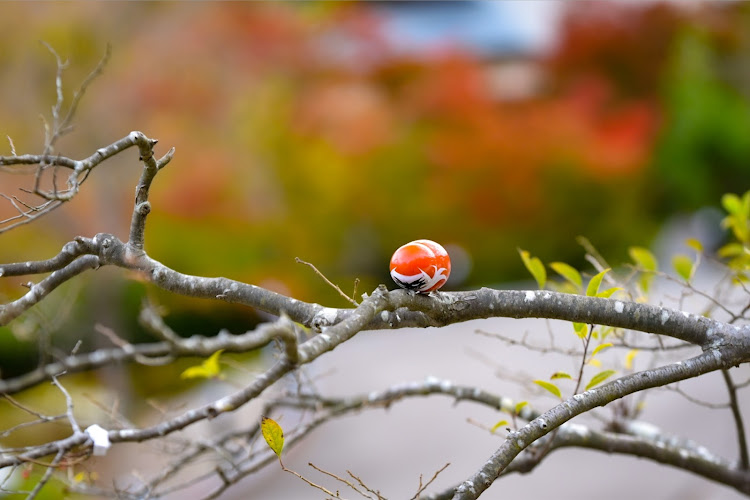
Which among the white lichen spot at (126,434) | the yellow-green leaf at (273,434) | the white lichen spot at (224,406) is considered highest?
the white lichen spot at (126,434)

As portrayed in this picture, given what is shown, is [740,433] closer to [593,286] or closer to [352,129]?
[593,286]

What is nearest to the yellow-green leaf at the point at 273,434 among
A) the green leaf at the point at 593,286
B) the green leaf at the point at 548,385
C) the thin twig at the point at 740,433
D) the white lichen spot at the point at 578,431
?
the green leaf at the point at 548,385

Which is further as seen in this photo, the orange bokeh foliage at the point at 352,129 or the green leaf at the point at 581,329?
the orange bokeh foliage at the point at 352,129

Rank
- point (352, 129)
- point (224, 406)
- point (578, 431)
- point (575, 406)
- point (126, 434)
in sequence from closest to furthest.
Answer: point (224, 406) < point (575, 406) < point (126, 434) < point (578, 431) < point (352, 129)

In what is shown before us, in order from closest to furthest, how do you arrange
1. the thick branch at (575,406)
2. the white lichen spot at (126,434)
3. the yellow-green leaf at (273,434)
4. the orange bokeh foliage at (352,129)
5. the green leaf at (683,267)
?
the thick branch at (575,406) → the yellow-green leaf at (273,434) → the white lichen spot at (126,434) → the green leaf at (683,267) → the orange bokeh foliage at (352,129)

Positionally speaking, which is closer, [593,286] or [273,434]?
[273,434]

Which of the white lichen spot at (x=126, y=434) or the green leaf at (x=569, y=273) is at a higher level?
the green leaf at (x=569, y=273)

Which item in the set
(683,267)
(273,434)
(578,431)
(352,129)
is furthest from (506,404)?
(352,129)

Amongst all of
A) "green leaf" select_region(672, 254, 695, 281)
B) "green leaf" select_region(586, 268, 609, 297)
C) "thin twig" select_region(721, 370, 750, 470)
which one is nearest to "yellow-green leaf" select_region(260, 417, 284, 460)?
"green leaf" select_region(586, 268, 609, 297)

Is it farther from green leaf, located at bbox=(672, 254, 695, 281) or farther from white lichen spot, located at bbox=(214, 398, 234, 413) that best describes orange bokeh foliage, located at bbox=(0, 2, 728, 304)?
white lichen spot, located at bbox=(214, 398, 234, 413)

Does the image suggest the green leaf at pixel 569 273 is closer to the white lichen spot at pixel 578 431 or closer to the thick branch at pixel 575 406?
the white lichen spot at pixel 578 431

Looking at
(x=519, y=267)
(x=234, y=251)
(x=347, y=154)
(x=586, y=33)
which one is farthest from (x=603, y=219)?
(x=234, y=251)
